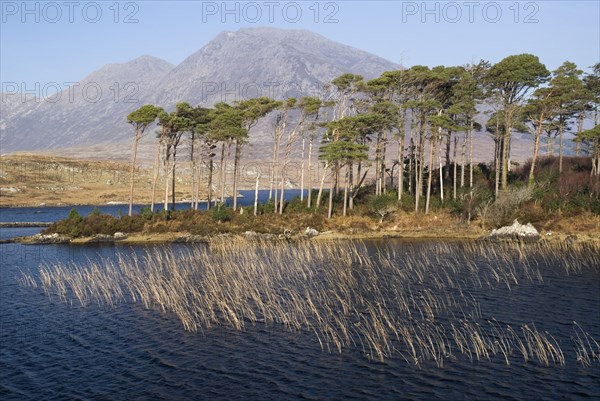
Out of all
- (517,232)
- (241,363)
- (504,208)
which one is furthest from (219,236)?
(241,363)

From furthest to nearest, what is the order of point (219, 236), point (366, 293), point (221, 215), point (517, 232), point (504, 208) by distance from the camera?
point (221, 215)
point (219, 236)
point (504, 208)
point (517, 232)
point (366, 293)

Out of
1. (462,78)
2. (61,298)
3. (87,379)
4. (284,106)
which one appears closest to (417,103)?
(462,78)

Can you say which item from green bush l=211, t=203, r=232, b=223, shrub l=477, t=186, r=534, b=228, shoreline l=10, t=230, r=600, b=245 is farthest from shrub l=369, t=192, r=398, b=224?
green bush l=211, t=203, r=232, b=223

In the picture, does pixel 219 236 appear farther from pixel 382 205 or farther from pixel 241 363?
pixel 241 363

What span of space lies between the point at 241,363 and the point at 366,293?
11.3 metres

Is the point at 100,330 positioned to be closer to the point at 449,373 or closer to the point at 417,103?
the point at 449,373

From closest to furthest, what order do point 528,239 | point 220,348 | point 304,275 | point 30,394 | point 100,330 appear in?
point 30,394 → point 220,348 → point 100,330 → point 304,275 → point 528,239

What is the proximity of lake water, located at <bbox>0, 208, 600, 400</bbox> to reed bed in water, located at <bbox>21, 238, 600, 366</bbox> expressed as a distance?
0.69 m

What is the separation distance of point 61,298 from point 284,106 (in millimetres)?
37125

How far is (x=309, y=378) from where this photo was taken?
17.6m

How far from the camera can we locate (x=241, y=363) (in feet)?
62.8

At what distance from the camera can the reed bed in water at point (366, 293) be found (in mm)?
20438

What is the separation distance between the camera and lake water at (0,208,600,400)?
54.5ft

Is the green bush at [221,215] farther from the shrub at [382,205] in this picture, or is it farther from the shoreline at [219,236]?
the shrub at [382,205]
